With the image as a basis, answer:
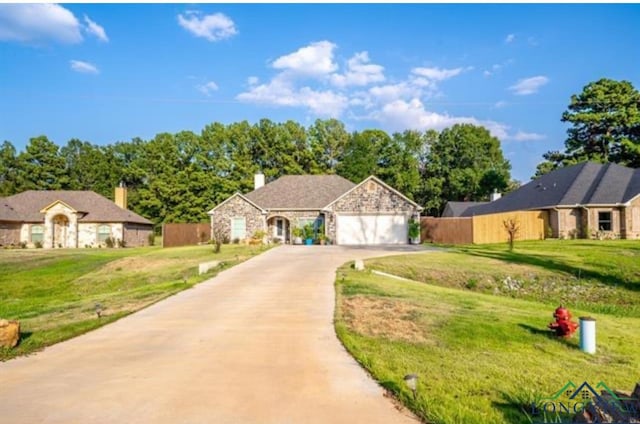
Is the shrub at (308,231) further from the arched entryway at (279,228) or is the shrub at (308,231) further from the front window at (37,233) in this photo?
the front window at (37,233)

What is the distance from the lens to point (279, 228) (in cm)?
3434

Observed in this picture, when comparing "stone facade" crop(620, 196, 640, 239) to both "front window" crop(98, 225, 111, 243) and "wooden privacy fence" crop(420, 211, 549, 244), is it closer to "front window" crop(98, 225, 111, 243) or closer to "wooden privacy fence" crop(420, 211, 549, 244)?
"wooden privacy fence" crop(420, 211, 549, 244)

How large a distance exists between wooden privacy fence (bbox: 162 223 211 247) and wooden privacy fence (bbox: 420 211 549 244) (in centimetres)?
1843

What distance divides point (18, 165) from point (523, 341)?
67556 mm

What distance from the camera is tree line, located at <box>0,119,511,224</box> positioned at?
171 ft

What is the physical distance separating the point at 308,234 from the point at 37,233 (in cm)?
2344

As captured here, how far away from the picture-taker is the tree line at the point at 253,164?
52.2m

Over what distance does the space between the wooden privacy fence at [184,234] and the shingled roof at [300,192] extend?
4.46 meters

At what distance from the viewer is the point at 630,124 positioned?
4341cm

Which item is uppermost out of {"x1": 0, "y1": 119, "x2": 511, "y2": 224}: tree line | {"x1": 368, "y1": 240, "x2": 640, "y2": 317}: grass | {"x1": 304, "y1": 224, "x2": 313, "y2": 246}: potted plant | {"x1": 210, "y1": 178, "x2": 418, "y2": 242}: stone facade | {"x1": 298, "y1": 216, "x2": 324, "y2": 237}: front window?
{"x1": 0, "y1": 119, "x2": 511, "y2": 224}: tree line

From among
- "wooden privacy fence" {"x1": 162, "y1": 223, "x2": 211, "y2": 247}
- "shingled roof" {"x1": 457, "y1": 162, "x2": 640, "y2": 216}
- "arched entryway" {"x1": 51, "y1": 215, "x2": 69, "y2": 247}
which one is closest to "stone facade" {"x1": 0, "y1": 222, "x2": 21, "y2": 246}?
"arched entryway" {"x1": 51, "y1": 215, "x2": 69, "y2": 247}

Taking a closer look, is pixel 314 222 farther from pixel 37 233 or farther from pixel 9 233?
pixel 9 233

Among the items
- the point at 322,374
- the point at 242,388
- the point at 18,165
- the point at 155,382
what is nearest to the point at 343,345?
the point at 322,374

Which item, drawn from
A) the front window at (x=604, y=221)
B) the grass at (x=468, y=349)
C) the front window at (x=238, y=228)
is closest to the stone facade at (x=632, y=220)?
the front window at (x=604, y=221)
